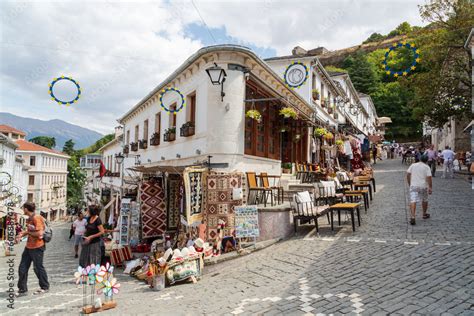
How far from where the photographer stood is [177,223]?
35.8 feet

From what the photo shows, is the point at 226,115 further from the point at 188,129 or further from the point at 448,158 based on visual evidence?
the point at 448,158

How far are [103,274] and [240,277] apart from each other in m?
2.58

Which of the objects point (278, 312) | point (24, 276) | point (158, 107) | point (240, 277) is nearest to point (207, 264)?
point (240, 277)

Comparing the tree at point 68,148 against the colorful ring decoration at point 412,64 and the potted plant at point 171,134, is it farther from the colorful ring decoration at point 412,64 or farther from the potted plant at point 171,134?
the colorful ring decoration at point 412,64

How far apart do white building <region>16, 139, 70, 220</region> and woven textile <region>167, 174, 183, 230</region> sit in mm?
49427

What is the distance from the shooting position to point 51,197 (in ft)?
193

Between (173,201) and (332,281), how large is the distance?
653 centimetres

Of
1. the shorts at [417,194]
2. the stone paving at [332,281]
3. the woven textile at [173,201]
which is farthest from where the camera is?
the woven textile at [173,201]

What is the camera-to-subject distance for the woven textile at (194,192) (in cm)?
834

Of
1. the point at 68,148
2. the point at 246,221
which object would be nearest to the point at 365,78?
the point at 246,221

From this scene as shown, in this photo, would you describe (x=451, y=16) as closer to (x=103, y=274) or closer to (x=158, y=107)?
(x=158, y=107)

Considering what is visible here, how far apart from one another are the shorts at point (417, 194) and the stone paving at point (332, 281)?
651 millimetres

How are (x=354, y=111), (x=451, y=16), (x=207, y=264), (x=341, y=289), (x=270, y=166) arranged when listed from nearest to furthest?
(x=341, y=289)
(x=207, y=264)
(x=270, y=166)
(x=451, y=16)
(x=354, y=111)

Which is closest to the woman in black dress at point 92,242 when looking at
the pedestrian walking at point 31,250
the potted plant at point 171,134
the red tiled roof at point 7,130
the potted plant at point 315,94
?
the pedestrian walking at point 31,250
